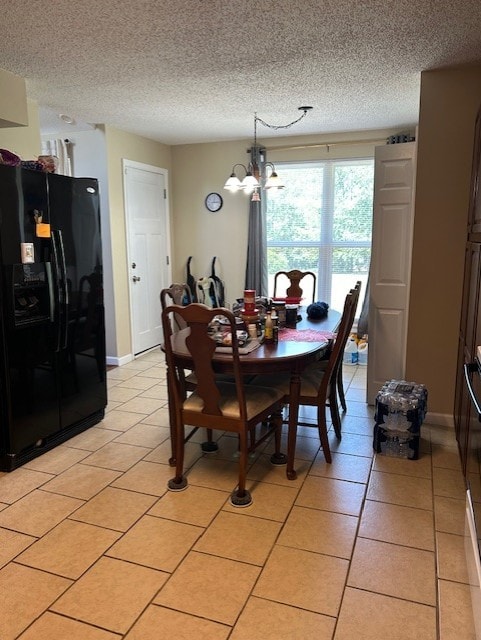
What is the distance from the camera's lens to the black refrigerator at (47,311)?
272cm

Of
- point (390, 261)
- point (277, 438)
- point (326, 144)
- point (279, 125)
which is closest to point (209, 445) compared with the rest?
point (277, 438)

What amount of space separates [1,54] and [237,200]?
3.18 meters

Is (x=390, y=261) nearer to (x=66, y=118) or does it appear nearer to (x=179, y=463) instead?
(x=179, y=463)

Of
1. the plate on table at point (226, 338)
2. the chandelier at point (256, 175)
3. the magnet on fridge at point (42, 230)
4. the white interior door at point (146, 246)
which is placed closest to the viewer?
the plate on table at point (226, 338)

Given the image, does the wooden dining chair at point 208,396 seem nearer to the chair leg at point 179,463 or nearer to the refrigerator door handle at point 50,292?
the chair leg at point 179,463

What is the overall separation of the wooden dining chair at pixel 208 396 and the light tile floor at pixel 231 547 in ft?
0.76

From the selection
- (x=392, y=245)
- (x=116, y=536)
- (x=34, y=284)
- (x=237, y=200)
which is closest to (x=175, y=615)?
(x=116, y=536)

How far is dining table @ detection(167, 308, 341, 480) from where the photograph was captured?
2.45m

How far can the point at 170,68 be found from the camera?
3139 millimetres

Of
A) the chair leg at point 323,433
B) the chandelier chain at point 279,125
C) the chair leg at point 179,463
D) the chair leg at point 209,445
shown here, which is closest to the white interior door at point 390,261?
the chair leg at point 323,433

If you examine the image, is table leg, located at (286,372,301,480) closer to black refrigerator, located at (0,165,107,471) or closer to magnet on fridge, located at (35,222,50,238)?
black refrigerator, located at (0,165,107,471)

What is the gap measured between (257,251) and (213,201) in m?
0.88

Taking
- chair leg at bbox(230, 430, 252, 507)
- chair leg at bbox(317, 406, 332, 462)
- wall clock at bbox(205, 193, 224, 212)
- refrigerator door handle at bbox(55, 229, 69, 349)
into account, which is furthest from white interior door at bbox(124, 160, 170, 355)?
chair leg at bbox(230, 430, 252, 507)

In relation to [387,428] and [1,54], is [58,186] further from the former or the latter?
[387,428]
